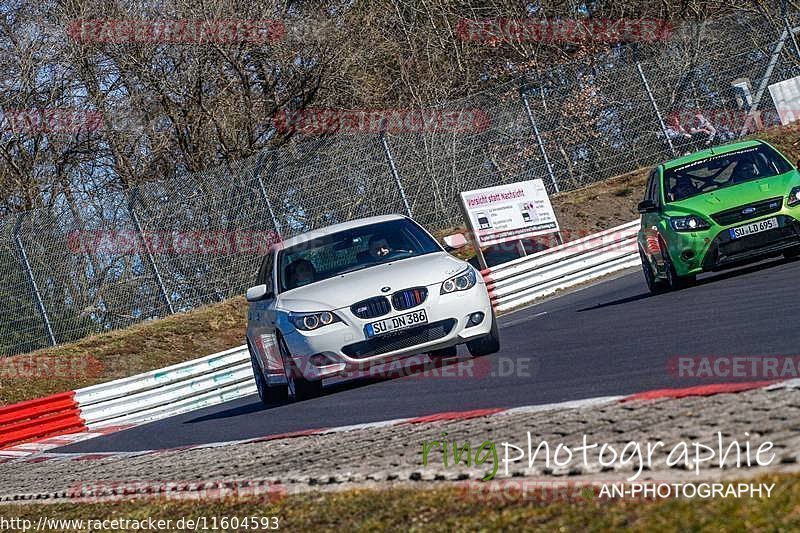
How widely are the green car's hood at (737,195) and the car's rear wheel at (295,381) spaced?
4613 mm

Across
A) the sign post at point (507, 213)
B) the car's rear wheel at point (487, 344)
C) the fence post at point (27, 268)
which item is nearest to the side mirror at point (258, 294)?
the car's rear wheel at point (487, 344)

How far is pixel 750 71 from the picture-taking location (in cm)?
2706

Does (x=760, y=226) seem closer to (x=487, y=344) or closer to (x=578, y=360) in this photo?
(x=487, y=344)

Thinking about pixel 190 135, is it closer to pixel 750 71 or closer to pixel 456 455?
pixel 750 71

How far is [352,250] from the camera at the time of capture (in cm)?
1234

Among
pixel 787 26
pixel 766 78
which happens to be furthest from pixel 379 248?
pixel 787 26

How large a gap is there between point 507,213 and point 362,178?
3049mm

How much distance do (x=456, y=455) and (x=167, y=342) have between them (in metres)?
18.7

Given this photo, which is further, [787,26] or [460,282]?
[787,26]

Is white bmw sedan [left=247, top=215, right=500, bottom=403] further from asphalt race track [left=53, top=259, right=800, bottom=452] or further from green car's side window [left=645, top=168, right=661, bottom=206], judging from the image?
green car's side window [left=645, top=168, right=661, bottom=206]

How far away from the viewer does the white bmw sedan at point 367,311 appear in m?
11.1

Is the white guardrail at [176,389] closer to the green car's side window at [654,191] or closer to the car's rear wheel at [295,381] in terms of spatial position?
the green car's side window at [654,191]

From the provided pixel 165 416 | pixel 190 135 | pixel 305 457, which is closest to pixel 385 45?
pixel 190 135

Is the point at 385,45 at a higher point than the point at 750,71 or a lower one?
higher
